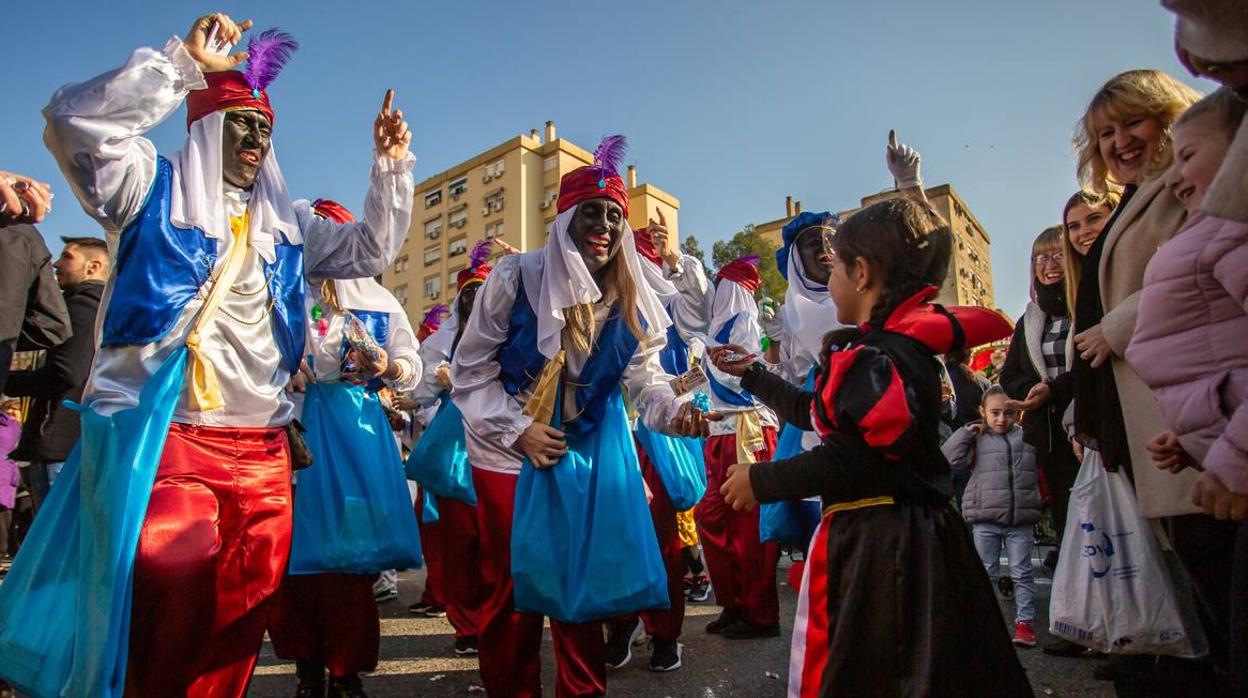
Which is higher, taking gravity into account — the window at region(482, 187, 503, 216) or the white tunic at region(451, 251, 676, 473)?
the window at region(482, 187, 503, 216)

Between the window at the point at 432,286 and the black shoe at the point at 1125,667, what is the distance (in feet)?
165

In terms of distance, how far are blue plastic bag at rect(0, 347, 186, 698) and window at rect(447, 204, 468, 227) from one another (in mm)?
49979

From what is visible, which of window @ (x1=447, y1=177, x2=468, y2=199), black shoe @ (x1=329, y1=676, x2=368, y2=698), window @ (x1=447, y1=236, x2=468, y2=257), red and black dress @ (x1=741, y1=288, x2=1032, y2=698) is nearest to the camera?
→ red and black dress @ (x1=741, y1=288, x2=1032, y2=698)

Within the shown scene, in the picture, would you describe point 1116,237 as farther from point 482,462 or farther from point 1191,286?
point 482,462

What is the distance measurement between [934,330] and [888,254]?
0.90 ft

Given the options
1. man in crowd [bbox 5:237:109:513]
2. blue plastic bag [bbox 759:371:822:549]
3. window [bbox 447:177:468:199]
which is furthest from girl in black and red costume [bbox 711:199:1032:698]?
window [bbox 447:177:468:199]

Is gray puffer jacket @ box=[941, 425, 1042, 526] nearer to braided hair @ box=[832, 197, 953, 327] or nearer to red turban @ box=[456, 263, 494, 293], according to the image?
braided hair @ box=[832, 197, 953, 327]

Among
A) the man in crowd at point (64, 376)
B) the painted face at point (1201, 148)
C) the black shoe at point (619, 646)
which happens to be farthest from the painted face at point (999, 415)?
the man in crowd at point (64, 376)

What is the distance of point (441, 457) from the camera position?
14.0 feet

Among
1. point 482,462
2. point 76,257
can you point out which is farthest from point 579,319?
point 76,257

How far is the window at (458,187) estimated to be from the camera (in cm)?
5188

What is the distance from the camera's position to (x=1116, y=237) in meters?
2.48

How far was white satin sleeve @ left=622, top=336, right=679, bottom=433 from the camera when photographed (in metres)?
3.45

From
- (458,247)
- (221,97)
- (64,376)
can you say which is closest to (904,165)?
(221,97)
